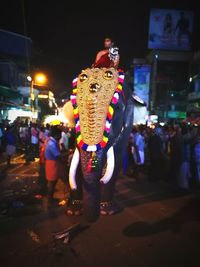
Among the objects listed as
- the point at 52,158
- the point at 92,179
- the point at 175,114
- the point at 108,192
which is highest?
the point at 175,114

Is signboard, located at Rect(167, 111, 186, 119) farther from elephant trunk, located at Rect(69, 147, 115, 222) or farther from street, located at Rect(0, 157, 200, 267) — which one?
elephant trunk, located at Rect(69, 147, 115, 222)

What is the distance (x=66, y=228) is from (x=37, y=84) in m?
38.1

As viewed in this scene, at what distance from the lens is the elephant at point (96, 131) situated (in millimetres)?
5320

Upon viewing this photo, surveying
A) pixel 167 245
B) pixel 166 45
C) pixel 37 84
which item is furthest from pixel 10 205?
pixel 166 45

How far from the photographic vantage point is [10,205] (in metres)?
6.99

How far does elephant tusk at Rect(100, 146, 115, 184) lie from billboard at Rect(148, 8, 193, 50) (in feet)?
128

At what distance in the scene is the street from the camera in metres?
4.51

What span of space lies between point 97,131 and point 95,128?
6cm

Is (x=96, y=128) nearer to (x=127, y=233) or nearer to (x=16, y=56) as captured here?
(x=127, y=233)

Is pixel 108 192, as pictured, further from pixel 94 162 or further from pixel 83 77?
pixel 83 77

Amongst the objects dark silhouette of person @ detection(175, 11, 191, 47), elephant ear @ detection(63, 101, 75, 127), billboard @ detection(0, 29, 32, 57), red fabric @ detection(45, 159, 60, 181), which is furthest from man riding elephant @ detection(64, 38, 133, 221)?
dark silhouette of person @ detection(175, 11, 191, 47)

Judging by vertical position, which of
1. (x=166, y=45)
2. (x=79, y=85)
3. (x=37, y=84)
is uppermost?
(x=166, y=45)

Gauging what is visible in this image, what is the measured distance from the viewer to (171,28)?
41.7m

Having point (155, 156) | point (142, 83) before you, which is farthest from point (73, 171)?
point (142, 83)
